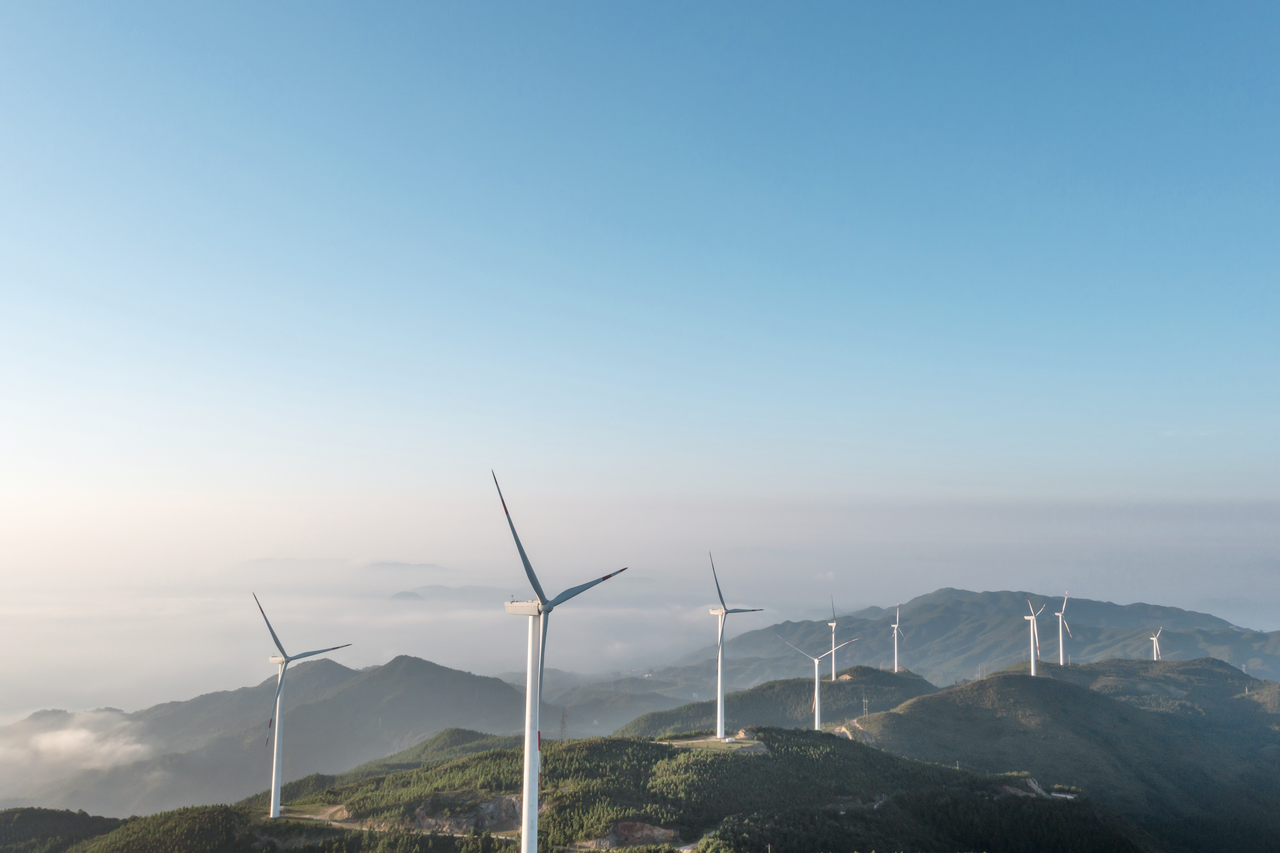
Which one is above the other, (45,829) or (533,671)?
(533,671)

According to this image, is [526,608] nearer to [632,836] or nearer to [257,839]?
[632,836]

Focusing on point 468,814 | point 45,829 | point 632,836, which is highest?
point 632,836

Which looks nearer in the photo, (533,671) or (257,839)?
(533,671)

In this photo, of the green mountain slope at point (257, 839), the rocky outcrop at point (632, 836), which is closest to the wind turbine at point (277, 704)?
the green mountain slope at point (257, 839)

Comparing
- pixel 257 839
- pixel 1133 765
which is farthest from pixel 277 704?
pixel 1133 765

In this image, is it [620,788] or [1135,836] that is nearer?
[620,788]

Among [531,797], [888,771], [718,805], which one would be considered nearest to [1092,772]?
[888,771]

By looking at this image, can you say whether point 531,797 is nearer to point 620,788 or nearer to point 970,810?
point 620,788

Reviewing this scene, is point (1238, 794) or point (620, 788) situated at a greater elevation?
point (620, 788)
